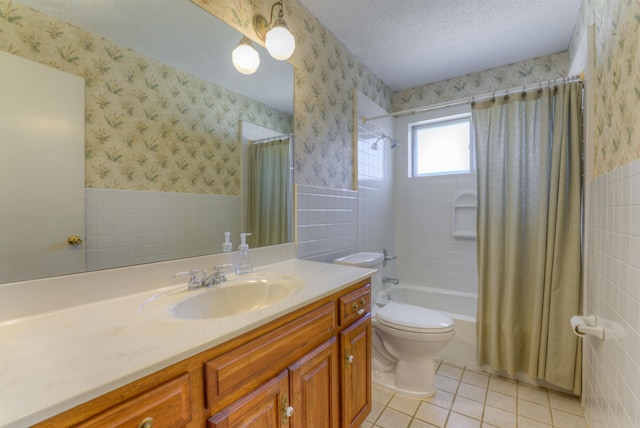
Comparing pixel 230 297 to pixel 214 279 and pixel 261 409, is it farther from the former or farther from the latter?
pixel 261 409

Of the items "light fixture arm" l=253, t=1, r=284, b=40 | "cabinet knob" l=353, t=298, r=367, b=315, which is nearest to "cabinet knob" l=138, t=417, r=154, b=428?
"cabinet knob" l=353, t=298, r=367, b=315

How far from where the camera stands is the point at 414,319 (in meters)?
1.78

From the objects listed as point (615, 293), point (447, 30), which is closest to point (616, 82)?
point (615, 293)

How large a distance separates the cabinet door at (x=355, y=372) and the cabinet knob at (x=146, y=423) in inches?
30.3

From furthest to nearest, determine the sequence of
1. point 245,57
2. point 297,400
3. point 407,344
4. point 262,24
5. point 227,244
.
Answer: point 407,344
point 262,24
point 245,57
point 227,244
point 297,400

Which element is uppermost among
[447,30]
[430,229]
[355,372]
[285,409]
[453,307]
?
[447,30]

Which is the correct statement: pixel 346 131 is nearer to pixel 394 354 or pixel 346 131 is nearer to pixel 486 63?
pixel 486 63

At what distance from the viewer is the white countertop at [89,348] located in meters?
0.48

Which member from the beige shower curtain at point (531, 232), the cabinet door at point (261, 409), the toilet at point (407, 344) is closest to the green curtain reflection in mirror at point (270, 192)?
the toilet at point (407, 344)

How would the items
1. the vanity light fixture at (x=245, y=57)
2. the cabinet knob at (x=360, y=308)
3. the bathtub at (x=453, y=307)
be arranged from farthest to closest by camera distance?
the bathtub at (x=453, y=307)
the vanity light fixture at (x=245, y=57)
the cabinet knob at (x=360, y=308)

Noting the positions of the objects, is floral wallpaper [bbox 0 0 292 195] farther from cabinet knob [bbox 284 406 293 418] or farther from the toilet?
the toilet

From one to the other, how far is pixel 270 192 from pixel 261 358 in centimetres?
94

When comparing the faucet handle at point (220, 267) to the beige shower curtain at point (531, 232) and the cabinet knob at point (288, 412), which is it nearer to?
the cabinet knob at point (288, 412)

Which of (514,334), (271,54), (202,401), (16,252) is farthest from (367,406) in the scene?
(271,54)
